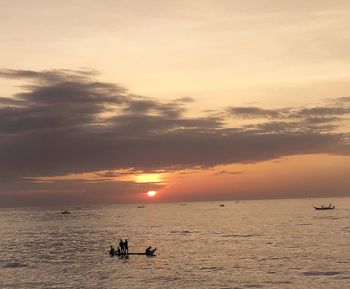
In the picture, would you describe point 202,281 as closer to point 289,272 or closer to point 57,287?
point 289,272

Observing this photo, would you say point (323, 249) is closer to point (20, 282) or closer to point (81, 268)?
point (81, 268)

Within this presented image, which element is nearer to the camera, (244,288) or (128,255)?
(244,288)

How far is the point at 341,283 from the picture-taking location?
5319 centimetres

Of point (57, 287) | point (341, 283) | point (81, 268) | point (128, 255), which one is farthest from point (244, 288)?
point (128, 255)

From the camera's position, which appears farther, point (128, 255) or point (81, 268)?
point (128, 255)

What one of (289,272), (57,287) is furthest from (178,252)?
(57,287)

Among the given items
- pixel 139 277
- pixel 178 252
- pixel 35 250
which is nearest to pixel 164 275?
pixel 139 277

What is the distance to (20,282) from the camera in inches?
2308

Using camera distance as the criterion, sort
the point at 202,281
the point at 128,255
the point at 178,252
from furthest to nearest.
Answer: the point at 178,252 → the point at 128,255 → the point at 202,281

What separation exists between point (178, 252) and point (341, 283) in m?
37.2

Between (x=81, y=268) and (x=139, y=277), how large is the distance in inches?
481

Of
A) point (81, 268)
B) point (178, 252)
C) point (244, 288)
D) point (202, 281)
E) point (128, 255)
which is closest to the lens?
point (244, 288)

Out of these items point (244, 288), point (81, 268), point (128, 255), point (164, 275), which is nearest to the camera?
point (244, 288)

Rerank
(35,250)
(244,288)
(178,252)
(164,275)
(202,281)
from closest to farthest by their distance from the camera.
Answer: (244,288), (202,281), (164,275), (178,252), (35,250)
